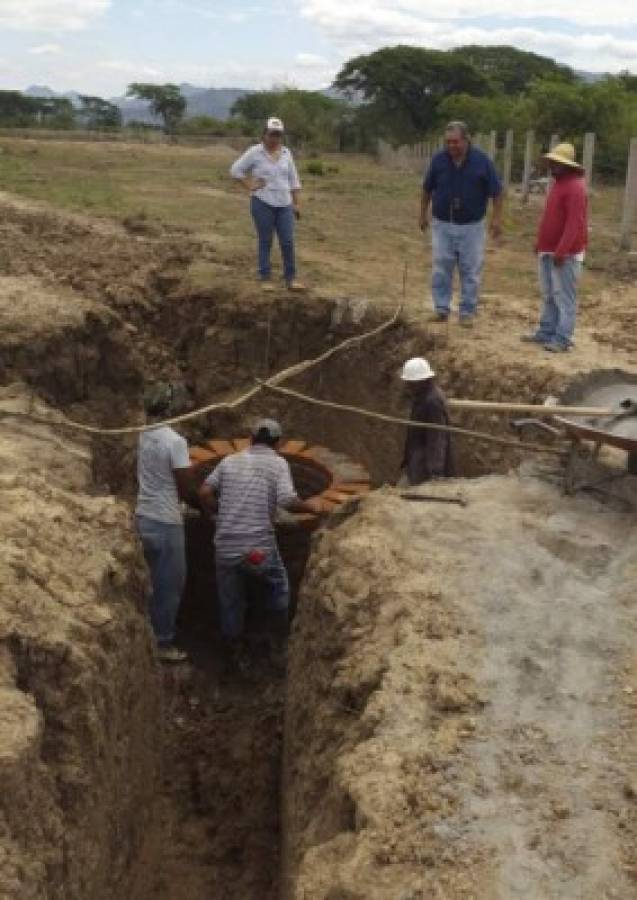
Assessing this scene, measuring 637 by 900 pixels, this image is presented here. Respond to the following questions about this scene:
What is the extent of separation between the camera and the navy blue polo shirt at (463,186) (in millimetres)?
8500

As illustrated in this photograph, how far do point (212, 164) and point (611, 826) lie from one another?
79.4 ft

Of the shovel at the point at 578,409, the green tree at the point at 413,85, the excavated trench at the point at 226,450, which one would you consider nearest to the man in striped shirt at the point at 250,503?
the excavated trench at the point at 226,450

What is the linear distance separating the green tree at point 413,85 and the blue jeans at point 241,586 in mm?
39502

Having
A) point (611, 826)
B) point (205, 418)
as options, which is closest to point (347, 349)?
point (205, 418)

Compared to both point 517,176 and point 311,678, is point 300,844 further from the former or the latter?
point 517,176

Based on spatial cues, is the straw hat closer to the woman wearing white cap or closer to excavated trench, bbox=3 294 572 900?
excavated trench, bbox=3 294 572 900

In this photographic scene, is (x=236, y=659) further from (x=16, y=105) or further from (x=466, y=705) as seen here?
(x=16, y=105)

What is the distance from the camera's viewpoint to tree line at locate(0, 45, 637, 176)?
958 inches

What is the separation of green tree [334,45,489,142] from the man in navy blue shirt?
36598mm

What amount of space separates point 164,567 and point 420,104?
42.3m

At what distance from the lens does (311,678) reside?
16.7ft

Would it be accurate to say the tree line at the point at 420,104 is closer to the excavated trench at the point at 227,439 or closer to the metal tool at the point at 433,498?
the excavated trench at the point at 227,439

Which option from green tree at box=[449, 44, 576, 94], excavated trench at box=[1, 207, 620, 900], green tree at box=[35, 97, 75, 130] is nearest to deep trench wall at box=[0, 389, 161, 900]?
excavated trench at box=[1, 207, 620, 900]

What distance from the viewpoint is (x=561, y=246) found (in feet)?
26.3
